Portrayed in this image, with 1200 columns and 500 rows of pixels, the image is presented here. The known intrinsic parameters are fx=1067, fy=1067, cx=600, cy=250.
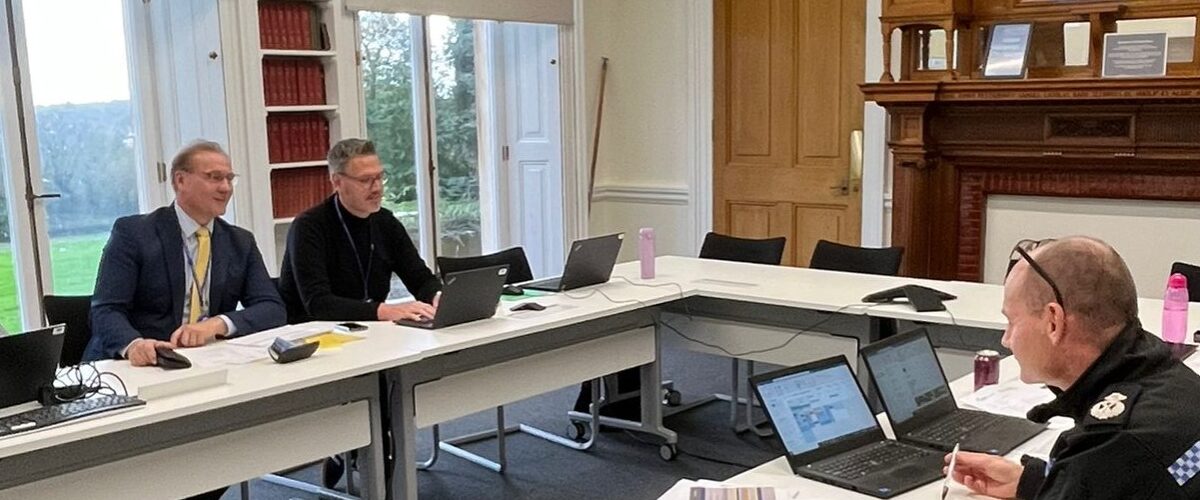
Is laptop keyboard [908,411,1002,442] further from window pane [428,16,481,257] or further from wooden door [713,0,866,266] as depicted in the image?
window pane [428,16,481,257]

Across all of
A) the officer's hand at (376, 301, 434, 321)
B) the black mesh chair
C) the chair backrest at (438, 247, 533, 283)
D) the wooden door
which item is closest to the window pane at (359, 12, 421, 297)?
the chair backrest at (438, 247, 533, 283)

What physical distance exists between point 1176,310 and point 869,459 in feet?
4.26

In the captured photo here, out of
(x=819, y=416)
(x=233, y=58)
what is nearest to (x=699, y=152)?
(x=233, y=58)

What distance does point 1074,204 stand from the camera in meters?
5.11

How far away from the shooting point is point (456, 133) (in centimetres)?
657

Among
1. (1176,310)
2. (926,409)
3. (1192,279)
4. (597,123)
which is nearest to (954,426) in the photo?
(926,409)

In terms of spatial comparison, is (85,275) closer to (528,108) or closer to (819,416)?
(528,108)

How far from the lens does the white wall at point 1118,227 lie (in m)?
4.86

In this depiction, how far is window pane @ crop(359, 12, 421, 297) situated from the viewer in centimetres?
589

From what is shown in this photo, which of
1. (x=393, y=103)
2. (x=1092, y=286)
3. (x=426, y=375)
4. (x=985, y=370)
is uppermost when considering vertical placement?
(x=393, y=103)

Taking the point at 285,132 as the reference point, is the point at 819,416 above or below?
below

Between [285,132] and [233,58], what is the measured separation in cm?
47

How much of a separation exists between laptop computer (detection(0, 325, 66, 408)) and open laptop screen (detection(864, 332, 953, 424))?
1.79 meters

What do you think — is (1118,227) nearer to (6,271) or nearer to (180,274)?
(180,274)
